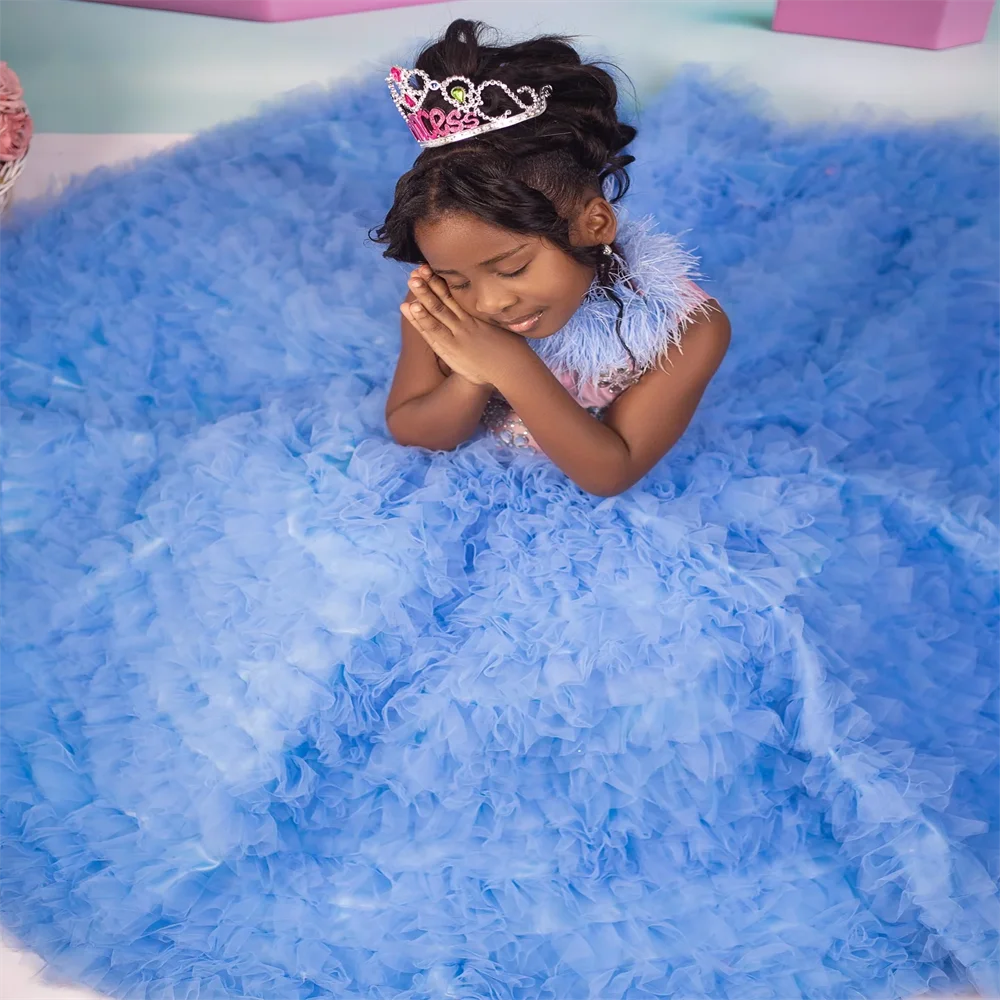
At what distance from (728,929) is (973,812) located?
307 millimetres

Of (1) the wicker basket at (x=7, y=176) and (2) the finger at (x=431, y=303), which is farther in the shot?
(1) the wicker basket at (x=7, y=176)

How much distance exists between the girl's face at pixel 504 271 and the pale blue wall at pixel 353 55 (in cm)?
130

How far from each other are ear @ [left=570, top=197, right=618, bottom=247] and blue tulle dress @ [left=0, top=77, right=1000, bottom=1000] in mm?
291

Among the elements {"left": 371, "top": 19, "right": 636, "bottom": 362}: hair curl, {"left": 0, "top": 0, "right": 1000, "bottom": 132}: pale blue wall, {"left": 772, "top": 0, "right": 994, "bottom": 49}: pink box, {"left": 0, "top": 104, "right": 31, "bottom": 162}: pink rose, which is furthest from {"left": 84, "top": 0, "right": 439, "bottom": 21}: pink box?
{"left": 371, "top": 19, "right": 636, "bottom": 362}: hair curl

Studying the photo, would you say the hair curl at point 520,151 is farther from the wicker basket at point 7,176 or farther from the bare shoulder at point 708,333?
the wicker basket at point 7,176

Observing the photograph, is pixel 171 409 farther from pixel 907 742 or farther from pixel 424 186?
pixel 907 742

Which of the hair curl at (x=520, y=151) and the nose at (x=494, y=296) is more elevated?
the hair curl at (x=520, y=151)

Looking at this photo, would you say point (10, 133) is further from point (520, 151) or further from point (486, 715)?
point (486, 715)

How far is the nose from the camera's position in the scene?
1.27 m

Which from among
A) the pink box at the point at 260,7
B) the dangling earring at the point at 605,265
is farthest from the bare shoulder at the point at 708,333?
the pink box at the point at 260,7

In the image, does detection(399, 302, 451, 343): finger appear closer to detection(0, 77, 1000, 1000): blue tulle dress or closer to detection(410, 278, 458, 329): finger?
detection(410, 278, 458, 329): finger

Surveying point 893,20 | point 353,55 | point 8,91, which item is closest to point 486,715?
point 8,91

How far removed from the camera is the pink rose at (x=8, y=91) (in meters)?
2.25

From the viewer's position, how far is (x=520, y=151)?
1.22 metres
